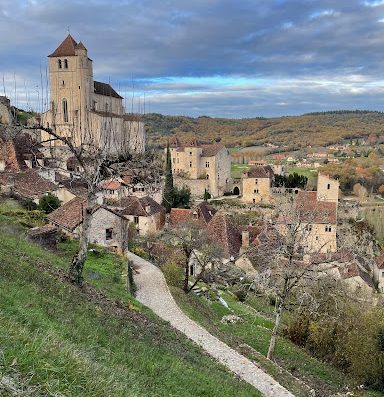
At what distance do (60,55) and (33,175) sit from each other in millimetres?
39767

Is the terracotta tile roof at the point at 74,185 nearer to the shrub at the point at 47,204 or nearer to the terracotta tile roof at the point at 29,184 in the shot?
the terracotta tile roof at the point at 29,184

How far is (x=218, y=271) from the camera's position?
30.7 metres

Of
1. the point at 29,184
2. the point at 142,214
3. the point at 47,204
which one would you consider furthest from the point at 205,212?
the point at 47,204

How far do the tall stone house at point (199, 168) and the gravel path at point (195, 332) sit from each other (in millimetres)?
52036

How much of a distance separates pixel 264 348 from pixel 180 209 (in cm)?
2780

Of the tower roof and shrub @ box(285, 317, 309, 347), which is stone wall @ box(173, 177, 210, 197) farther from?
shrub @ box(285, 317, 309, 347)

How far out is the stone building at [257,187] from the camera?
2714 inches

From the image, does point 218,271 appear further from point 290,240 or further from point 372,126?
point 372,126

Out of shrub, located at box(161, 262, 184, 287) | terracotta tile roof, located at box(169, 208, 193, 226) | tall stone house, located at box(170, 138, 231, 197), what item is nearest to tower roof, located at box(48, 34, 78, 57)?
tall stone house, located at box(170, 138, 231, 197)

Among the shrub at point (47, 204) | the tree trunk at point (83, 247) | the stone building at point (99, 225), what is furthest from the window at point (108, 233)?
the tree trunk at point (83, 247)

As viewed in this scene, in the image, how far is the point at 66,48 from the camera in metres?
66.6

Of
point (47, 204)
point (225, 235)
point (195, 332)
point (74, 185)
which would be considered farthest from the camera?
point (74, 185)

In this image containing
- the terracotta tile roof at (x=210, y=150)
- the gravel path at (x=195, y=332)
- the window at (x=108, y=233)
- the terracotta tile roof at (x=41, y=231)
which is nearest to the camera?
the gravel path at (x=195, y=332)

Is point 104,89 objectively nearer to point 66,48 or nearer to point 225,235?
point 66,48
